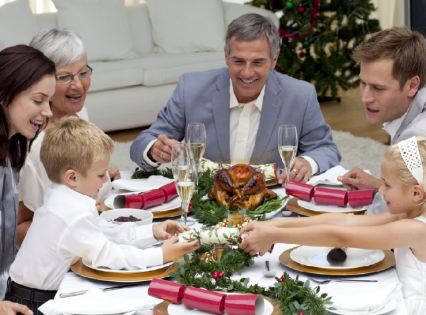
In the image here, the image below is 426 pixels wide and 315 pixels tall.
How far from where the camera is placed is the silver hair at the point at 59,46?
249cm

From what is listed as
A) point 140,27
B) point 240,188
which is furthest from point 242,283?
point 140,27

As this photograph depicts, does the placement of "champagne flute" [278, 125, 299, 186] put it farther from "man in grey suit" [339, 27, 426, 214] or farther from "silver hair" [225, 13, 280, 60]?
"silver hair" [225, 13, 280, 60]

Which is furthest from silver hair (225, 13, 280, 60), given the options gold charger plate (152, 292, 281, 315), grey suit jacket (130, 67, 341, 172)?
gold charger plate (152, 292, 281, 315)

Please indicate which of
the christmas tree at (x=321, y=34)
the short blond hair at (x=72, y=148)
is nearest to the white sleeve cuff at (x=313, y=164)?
the short blond hair at (x=72, y=148)

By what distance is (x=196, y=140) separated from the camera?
2.30 meters

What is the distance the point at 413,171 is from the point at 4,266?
146 centimetres

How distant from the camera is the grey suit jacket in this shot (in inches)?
114

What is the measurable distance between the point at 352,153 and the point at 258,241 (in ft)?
13.5

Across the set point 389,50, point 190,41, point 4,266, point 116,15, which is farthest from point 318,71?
point 4,266

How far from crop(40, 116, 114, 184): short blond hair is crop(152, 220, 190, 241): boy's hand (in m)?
0.27

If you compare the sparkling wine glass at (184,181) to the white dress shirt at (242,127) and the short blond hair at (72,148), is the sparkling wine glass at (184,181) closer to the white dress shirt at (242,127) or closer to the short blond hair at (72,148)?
the short blond hair at (72,148)

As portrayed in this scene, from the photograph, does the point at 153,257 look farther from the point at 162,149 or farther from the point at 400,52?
the point at 400,52

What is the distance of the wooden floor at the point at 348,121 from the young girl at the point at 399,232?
4.37 meters

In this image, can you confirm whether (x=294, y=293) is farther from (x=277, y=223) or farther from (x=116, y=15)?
(x=116, y=15)
